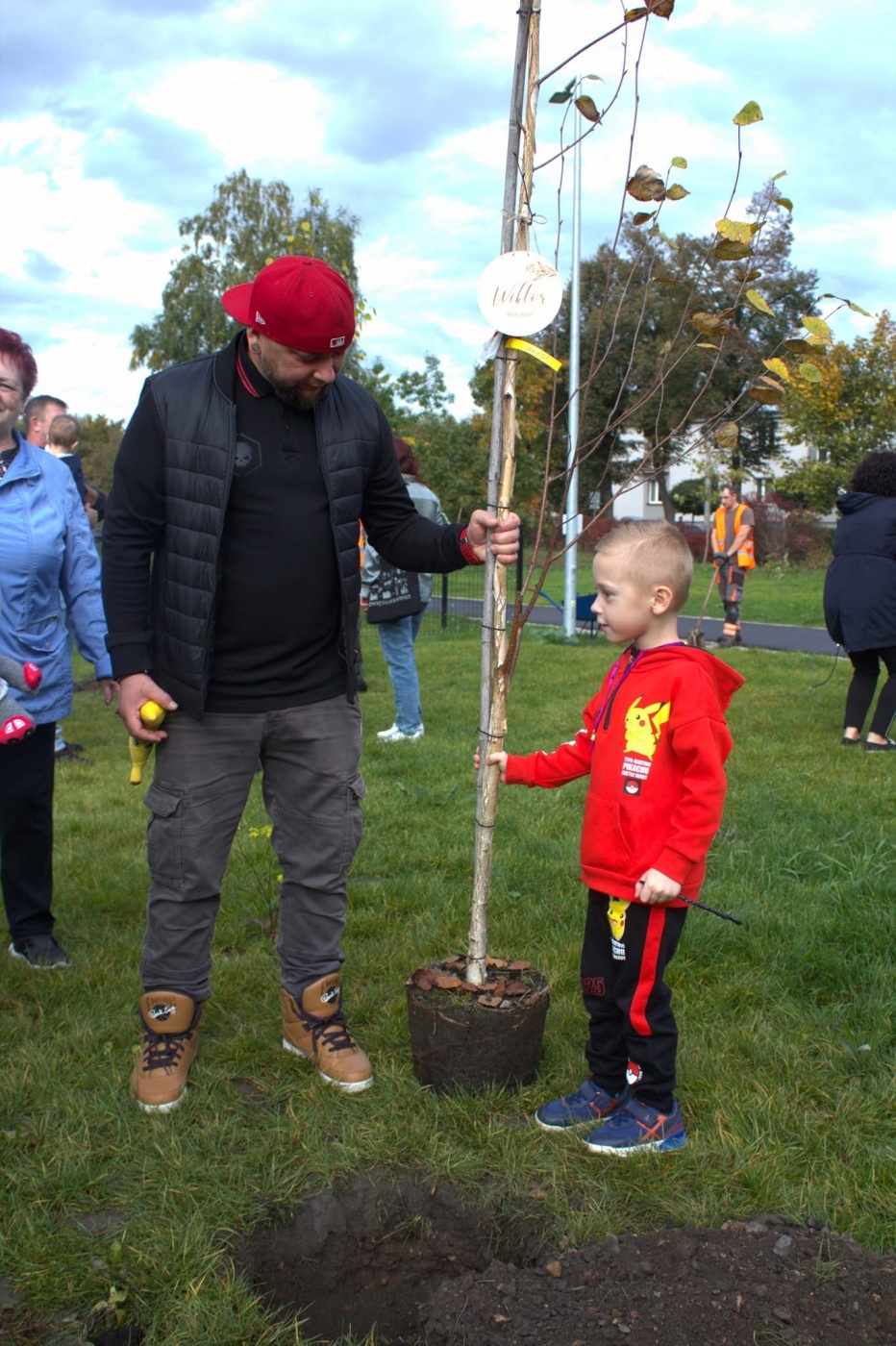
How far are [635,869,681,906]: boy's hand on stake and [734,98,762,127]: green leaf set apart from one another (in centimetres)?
183

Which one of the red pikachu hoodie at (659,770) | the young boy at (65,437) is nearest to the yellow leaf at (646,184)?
the red pikachu hoodie at (659,770)

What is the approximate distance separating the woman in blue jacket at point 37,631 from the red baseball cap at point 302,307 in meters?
1.29

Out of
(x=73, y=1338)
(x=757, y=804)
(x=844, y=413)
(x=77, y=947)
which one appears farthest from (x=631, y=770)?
(x=844, y=413)

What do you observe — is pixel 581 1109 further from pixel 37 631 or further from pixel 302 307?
pixel 37 631

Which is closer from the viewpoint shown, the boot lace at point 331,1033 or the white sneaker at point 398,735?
the boot lace at point 331,1033

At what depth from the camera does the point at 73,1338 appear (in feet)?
7.50

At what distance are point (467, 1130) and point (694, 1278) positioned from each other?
0.80m

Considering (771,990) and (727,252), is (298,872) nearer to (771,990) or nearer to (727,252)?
(771,990)

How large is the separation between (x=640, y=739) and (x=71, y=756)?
19.7 ft

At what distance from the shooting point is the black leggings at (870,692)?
7504 millimetres

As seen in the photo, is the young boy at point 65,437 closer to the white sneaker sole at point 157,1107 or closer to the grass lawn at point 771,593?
the white sneaker sole at point 157,1107

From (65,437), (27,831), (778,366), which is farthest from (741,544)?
(778,366)

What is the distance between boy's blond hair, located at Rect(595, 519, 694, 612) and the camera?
2822 millimetres

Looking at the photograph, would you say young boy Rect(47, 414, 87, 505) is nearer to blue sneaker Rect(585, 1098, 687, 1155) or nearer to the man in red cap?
the man in red cap
